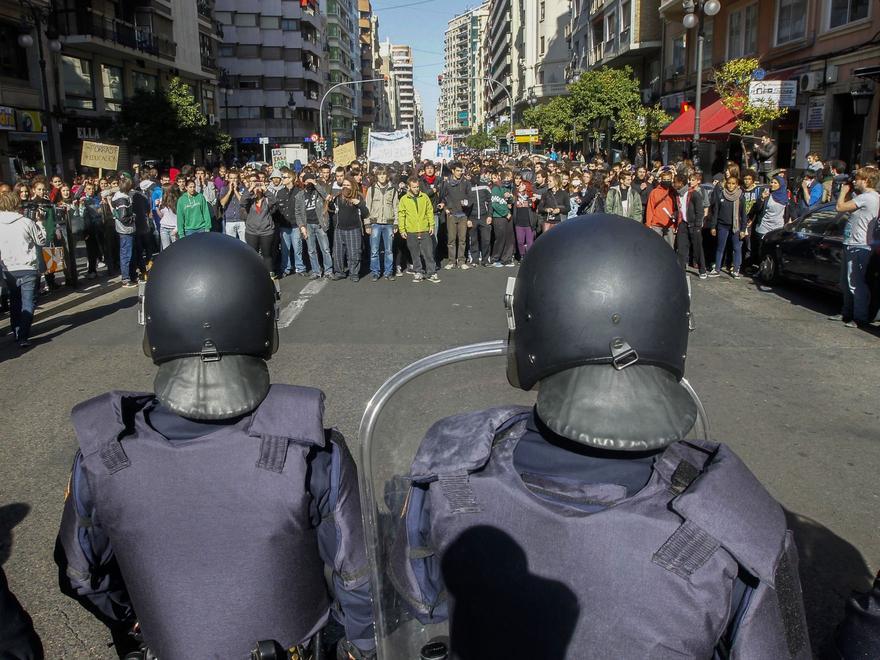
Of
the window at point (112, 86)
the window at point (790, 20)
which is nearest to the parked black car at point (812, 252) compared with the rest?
the window at point (790, 20)

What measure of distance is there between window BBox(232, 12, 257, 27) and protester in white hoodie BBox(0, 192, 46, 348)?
63910 mm

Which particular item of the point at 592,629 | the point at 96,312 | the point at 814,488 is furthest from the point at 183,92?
the point at 592,629

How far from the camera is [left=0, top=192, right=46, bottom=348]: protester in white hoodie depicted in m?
8.52

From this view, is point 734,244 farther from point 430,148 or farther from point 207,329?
point 430,148

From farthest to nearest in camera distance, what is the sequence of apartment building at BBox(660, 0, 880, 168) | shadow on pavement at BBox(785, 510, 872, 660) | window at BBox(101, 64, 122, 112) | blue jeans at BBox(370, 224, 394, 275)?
window at BBox(101, 64, 122, 112) < apartment building at BBox(660, 0, 880, 168) < blue jeans at BBox(370, 224, 394, 275) < shadow on pavement at BBox(785, 510, 872, 660)

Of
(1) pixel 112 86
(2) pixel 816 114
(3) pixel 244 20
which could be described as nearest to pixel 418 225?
(2) pixel 816 114

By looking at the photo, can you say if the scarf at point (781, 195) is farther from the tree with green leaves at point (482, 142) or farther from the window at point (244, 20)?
the tree with green leaves at point (482, 142)

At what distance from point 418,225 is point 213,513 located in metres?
11.0

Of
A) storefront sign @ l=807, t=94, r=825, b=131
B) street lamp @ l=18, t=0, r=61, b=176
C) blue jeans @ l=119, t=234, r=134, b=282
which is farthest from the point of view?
street lamp @ l=18, t=0, r=61, b=176

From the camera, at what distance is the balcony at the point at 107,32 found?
98.6 ft

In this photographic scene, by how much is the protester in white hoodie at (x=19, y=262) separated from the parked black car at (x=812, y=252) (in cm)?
945

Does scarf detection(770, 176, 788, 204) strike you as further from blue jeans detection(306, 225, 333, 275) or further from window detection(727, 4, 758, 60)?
window detection(727, 4, 758, 60)

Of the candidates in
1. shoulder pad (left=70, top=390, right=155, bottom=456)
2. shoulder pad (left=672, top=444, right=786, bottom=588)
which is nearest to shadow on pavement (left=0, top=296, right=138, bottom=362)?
shoulder pad (left=70, top=390, right=155, bottom=456)

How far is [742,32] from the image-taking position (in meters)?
24.3
